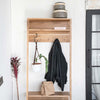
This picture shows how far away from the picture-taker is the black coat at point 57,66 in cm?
306

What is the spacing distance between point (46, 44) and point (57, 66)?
0.47 metres

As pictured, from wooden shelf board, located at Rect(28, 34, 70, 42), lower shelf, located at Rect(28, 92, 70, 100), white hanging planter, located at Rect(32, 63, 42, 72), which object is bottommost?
lower shelf, located at Rect(28, 92, 70, 100)

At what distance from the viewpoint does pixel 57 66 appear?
3.06m

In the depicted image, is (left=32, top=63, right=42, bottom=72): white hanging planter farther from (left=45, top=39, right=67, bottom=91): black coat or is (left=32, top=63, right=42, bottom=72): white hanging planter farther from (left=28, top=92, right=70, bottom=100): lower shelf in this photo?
(left=28, top=92, right=70, bottom=100): lower shelf

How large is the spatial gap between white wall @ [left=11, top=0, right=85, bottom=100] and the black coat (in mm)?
141

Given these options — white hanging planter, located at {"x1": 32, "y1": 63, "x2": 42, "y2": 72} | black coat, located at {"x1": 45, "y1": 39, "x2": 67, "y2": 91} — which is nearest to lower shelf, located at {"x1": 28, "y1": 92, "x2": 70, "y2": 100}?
black coat, located at {"x1": 45, "y1": 39, "x2": 67, "y2": 91}

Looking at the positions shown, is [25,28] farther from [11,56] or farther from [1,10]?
[1,10]

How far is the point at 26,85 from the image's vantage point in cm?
309

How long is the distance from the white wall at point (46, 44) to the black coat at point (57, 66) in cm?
14

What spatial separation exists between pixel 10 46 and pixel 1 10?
32.4 inches

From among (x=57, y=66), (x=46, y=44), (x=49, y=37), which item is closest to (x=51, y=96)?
(x=57, y=66)

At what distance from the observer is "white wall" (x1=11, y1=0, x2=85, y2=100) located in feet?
10.2

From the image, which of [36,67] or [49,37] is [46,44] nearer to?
[49,37]

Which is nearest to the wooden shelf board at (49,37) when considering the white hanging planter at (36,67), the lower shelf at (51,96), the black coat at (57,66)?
the black coat at (57,66)
